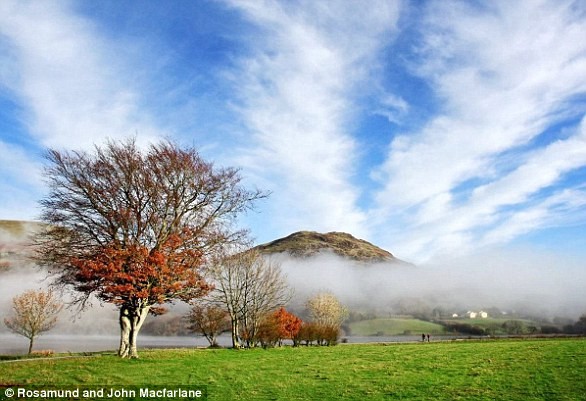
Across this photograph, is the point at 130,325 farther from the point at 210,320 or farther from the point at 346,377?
the point at 210,320

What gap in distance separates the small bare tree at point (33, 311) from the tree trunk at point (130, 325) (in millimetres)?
38928

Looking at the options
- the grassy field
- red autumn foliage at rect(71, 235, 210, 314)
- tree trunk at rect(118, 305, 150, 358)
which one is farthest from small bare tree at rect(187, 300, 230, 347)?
the grassy field

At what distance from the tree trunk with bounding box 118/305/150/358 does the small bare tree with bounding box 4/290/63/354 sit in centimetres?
3893

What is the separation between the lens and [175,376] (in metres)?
23.9

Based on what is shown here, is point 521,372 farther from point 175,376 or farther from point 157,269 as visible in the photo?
point 157,269

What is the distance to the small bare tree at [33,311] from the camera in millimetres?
66812

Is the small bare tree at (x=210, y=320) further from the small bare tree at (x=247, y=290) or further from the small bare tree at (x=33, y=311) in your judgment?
the small bare tree at (x=33, y=311)

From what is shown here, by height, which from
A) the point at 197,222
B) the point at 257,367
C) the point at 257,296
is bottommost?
the point at 257,367

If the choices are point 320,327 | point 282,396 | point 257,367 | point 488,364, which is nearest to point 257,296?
point 320,327

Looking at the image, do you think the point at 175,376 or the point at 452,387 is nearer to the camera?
the point at 452,387

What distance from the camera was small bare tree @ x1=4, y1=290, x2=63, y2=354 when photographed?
66812mm

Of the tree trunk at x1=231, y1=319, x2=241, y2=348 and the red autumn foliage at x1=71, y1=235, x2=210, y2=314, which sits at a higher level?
the red autumn foliage at x1=71, y1=235, x2=210, y2=314

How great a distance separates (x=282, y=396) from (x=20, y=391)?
11020mm

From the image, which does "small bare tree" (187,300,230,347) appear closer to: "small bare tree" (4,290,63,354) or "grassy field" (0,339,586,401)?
"small bare tree" (4,290,63,354)
